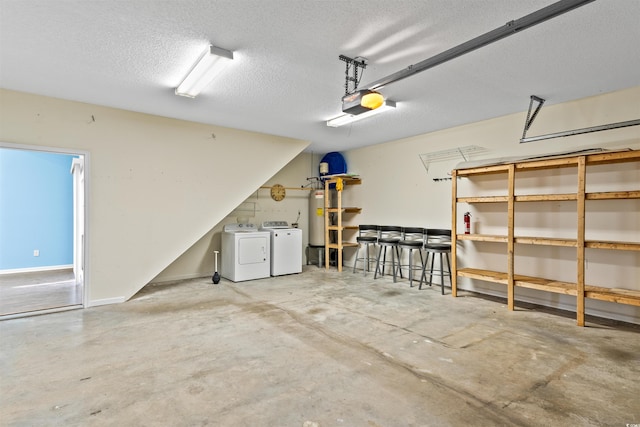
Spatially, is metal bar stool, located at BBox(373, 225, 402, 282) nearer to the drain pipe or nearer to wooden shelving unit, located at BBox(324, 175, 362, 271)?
wooden shelving unit, located at BBox(324, 175, 362, 271)

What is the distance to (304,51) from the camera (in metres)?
2.73

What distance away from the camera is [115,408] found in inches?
78.4

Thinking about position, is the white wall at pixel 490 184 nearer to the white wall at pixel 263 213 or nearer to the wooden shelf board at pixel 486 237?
the wooden shelf board at pixel 486 237

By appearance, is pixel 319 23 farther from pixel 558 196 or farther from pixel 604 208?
pixel 604 208

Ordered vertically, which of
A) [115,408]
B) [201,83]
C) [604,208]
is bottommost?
[115,408]

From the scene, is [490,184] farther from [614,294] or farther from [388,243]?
[614,294]

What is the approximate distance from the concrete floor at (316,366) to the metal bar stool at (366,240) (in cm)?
193

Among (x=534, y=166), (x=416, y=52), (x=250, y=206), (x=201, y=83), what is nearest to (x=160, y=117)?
(x=201, y=83)

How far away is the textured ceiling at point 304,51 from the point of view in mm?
2176

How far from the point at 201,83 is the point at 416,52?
6.81 ft

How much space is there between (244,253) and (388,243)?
2465 millimetres

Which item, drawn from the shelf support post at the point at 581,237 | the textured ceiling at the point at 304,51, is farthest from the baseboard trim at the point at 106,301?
the shelf support post at the point at 581,237

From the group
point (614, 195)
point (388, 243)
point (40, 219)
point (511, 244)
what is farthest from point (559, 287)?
point (40, 219)

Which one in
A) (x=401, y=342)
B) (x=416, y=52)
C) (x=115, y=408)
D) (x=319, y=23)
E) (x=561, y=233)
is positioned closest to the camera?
(x=115, y=408)
